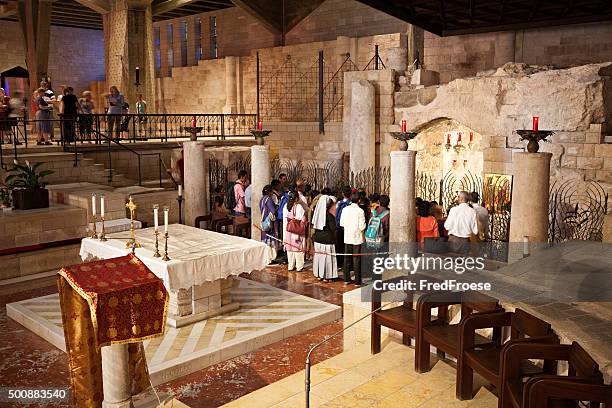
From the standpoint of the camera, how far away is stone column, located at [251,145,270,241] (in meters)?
10.7

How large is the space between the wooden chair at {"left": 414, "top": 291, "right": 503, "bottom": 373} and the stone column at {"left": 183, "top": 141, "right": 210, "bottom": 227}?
24.8 ft

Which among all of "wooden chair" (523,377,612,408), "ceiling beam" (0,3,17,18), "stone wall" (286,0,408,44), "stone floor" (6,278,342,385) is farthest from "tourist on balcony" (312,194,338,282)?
"ceiling beam" (0,3,17,18)

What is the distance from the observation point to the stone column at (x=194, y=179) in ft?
39.3

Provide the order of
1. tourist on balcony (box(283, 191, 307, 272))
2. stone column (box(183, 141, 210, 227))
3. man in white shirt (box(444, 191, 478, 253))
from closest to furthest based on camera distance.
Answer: man in white shirt (box(444, 191, 478, 253)) < tourist on balcony (box(283, 191, 307, 272)) < stone column (box(183, 141, 210, 227))

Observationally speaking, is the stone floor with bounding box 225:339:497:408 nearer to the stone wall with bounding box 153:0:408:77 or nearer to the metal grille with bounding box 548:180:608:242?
the metal grille with bounding box 548:180:608:242

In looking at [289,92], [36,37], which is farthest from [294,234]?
[36,37]

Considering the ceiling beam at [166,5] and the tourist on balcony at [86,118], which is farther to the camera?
the ceiling beam at [166,5]

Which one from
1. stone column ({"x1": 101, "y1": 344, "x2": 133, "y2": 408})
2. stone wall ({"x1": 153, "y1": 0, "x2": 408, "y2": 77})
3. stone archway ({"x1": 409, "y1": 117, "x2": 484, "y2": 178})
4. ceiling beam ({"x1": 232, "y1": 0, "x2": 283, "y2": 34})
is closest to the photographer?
stone column ({"x1": 101, "y1": 344, "x2": 133, "y2": 408})

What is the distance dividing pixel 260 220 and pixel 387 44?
1046 centimetres

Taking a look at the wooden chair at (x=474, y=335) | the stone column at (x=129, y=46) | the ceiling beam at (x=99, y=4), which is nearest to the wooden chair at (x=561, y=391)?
the wooden chair at (x=474, y=335)

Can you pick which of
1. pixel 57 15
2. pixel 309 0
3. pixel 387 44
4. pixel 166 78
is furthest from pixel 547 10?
pixel 57 15

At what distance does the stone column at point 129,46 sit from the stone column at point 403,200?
1198 cm

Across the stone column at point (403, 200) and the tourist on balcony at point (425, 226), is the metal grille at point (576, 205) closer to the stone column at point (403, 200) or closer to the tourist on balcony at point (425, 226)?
the tourist on balcony at point (425, 226)

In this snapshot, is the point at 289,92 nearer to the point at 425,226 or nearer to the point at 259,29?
the point at 259,29
